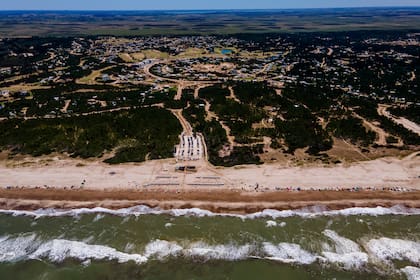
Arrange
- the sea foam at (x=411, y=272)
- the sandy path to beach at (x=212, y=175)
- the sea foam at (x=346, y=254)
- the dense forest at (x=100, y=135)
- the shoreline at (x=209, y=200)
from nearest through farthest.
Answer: the sea foam at (x=411, y=272)
the sea foam at (x=346, y=254)
the shoreline at (x=209, y=200)
the sandy path to beach at (x=212, y=175)
the dense forest at (x=100, y=135)

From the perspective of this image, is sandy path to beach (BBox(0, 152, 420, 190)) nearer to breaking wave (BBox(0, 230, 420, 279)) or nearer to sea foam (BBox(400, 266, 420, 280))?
breaking wave (BBox(0, 230, 420, 279))

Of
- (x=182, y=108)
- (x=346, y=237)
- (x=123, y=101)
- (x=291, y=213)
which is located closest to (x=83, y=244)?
(x=291, y=213)

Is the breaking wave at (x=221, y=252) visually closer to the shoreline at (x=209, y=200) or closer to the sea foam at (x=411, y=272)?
the sea foam at (x=411, y=272)

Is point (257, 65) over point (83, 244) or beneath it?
over

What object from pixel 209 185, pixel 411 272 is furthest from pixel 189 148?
pixel 411 272

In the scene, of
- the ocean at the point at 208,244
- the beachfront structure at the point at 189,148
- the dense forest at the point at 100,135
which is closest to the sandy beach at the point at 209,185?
the ocean at the point at 208,244

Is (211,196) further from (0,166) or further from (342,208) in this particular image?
(0,166)
